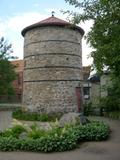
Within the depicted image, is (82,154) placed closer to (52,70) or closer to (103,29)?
(103,29)

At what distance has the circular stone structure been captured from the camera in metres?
22.9

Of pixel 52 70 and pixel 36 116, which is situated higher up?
pixel 52 70

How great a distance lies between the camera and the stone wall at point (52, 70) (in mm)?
22891

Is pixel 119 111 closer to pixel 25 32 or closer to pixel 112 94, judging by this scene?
pixel 112 94

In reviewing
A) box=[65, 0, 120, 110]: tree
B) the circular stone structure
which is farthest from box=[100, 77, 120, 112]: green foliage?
box=[65, 0, 120, 110]: tree

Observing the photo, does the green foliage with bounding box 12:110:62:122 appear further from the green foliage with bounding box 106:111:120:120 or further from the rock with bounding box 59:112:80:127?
the rock with bounding box 59:112:80:127

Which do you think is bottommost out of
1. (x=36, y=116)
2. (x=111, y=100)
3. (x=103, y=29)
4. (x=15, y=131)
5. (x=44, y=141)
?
(x=44, y=141)

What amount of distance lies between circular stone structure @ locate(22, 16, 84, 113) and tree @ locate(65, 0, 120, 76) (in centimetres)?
1397

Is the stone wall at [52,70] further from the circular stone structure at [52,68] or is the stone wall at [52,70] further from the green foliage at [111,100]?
the green foliage at [111,100]

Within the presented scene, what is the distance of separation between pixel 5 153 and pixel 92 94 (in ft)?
82.1

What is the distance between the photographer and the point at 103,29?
7895mm

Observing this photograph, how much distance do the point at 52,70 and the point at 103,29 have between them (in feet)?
49.5

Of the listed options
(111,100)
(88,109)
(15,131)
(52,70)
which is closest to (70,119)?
(15,131)

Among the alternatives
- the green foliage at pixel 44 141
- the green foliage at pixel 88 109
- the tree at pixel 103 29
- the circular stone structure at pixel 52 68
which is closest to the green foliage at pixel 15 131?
the green foliage at pixel 44 141
